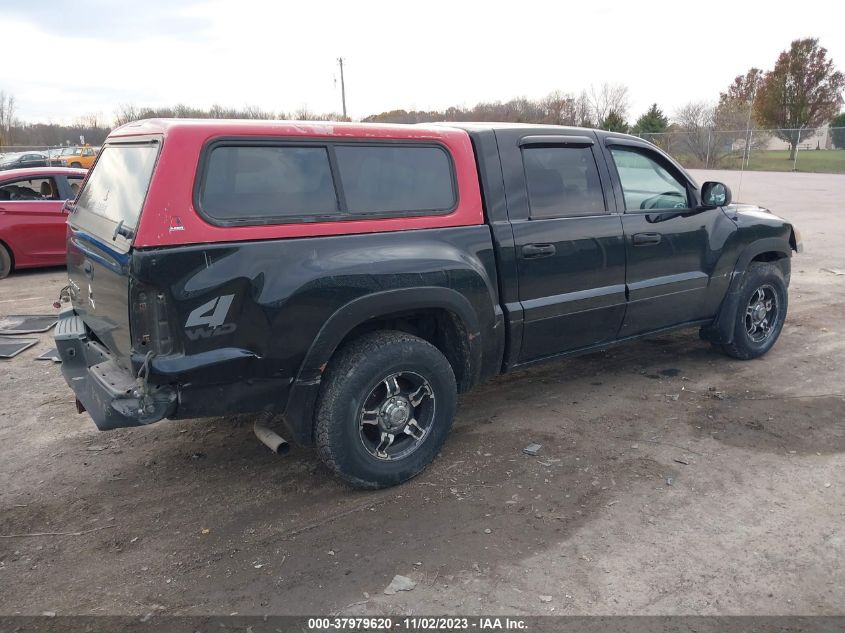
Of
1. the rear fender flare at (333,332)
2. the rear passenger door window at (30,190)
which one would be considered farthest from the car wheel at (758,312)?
the rear passenger door window at (30,190)

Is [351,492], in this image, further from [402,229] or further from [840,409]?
[840,409]

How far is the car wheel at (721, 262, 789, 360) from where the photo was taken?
213 inches

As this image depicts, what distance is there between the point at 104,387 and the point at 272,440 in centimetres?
86

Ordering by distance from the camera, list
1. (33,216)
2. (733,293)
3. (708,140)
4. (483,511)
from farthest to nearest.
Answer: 1. (708,140)
2. (33,216)
3. (733,293)
4. (483,511)

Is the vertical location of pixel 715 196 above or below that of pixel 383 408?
above

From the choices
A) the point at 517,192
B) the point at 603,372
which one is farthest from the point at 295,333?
the point at 603,372

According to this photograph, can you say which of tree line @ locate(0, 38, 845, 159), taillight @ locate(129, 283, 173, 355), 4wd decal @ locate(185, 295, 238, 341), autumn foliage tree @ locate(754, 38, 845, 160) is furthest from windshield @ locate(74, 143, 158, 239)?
autumn foliage tree @ locate(754, 38, 845, 160)

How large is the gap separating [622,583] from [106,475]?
2.93 meters

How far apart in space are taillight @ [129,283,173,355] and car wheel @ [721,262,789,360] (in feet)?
14.5

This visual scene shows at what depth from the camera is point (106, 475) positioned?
3.87m

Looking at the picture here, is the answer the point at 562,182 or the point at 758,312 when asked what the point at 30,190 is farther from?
the point at 758,312

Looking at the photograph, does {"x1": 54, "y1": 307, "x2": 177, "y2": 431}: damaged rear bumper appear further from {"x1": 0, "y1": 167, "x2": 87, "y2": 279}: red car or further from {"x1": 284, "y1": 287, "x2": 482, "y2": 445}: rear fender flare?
{"x1": 0, "y1": 167, "x2": 87, "y2": 279}: red car

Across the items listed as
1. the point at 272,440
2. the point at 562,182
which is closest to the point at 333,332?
the point at 272,440

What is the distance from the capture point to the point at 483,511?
339cm
